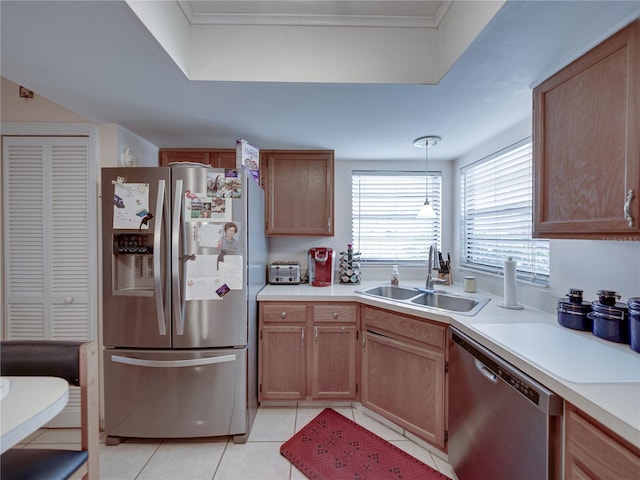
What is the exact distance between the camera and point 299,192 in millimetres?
2385

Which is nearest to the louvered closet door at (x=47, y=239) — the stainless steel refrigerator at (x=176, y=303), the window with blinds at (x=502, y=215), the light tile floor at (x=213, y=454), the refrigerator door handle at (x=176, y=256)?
the stainless steel refrigerator at (x=176, y=303)

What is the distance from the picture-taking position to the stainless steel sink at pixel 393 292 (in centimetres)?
225

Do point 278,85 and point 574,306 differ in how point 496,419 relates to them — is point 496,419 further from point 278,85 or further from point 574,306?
point 278,85

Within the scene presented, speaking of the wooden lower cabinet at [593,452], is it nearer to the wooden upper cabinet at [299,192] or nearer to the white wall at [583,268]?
the white wall at [583,268]

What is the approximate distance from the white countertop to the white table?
1.56m

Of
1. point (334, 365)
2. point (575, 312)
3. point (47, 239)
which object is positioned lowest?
point (334, 365)

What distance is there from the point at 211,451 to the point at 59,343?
1.12m

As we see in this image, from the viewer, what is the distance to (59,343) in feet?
3.71

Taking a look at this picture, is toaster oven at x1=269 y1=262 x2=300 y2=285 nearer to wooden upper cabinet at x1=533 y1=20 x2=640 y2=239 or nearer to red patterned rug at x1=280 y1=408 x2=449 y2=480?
red patterned rug at x1=280 y1=408 x2=449 y2=480

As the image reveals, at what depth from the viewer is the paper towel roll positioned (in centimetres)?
164

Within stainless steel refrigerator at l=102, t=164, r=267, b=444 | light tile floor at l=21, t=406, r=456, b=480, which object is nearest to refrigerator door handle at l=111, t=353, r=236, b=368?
stainless steel refrigerator at l=102, t=164, r=267, b=444

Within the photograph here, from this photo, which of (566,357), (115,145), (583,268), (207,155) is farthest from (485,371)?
(115,145)

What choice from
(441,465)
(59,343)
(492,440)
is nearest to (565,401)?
(492,440)

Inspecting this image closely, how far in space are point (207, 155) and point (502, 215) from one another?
2473 millimetres
